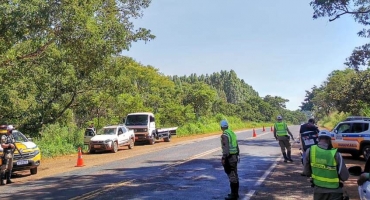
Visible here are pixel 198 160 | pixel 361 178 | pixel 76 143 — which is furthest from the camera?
pixel 76 143

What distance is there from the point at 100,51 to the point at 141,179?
820 cm

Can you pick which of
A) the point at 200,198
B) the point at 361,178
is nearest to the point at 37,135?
the point at 200,198

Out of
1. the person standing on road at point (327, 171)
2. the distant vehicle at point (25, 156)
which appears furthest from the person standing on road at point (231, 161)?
the distant vehicle at point (25, 156)

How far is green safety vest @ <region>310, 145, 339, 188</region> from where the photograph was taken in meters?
5.16

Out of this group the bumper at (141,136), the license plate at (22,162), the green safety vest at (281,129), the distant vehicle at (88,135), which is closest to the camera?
the license plate at (22,162)

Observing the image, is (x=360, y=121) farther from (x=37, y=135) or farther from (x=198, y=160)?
(x=37, y=135)

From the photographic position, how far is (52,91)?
79.5ft

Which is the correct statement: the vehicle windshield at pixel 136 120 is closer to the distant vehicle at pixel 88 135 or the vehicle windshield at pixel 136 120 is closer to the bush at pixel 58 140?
the bush at pixel 58 140

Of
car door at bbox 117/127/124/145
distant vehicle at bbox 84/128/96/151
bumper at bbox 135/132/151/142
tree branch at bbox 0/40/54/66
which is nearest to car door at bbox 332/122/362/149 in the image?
car door at bbox 117/127/124/145

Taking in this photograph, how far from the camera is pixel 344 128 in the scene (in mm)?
18328

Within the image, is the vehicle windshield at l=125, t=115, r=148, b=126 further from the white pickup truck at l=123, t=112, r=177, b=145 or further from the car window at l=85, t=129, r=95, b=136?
the car window at l=85, t=129, r=95, b=136

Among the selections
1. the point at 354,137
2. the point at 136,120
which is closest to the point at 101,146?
the point at 136,120

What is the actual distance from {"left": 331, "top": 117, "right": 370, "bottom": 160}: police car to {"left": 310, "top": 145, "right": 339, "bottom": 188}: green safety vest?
42.4ft

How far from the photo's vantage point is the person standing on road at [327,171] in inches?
203
